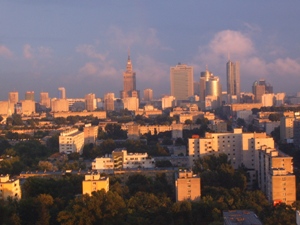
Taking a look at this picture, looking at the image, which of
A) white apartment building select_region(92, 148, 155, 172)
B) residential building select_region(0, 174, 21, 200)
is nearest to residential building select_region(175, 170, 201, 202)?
residential building select_region(0, 174, 21, 200)

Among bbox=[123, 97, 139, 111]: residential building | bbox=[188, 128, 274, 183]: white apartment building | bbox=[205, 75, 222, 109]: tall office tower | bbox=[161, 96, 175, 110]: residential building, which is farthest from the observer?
bbox=[205, 75, 222, 109]: tall office tower

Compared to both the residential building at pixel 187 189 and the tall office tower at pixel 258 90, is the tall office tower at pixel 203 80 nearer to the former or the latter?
the tall office tower at pixel 258 90

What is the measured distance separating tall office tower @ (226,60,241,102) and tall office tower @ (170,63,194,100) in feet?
10.3

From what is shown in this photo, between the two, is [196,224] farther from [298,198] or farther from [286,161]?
[286,161]

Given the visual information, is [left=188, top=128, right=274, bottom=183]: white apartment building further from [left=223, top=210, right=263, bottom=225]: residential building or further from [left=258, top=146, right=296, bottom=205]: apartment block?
[left=223, top=210, right=263, bottom=225]: residential building

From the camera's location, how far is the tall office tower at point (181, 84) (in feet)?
152

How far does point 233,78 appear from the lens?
4688 centimetres

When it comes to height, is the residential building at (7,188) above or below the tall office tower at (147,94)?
below

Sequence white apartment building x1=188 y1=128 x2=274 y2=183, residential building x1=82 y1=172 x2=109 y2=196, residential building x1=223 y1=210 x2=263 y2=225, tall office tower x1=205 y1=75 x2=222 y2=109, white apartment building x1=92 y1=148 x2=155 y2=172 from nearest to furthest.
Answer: residential building x1=223 y1=210 x2=263 y2=225
residential building x1=82 y1=172 x2=109 y2=196
white apartment building x1=188 y1=128 x2=274 y2=183
white apartment building x1=92 y1=148 x2=155 y2=172
tall office tower x1=205 y1=75 x2=222 y2=109

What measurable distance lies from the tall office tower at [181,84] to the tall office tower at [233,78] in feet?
10.3

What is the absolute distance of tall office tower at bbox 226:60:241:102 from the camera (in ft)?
153

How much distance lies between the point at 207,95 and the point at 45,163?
111ft

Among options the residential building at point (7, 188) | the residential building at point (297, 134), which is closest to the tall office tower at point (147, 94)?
the residential building at point (297, 134)

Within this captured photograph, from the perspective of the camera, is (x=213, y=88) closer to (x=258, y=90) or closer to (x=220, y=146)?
(x=258, y=90)
